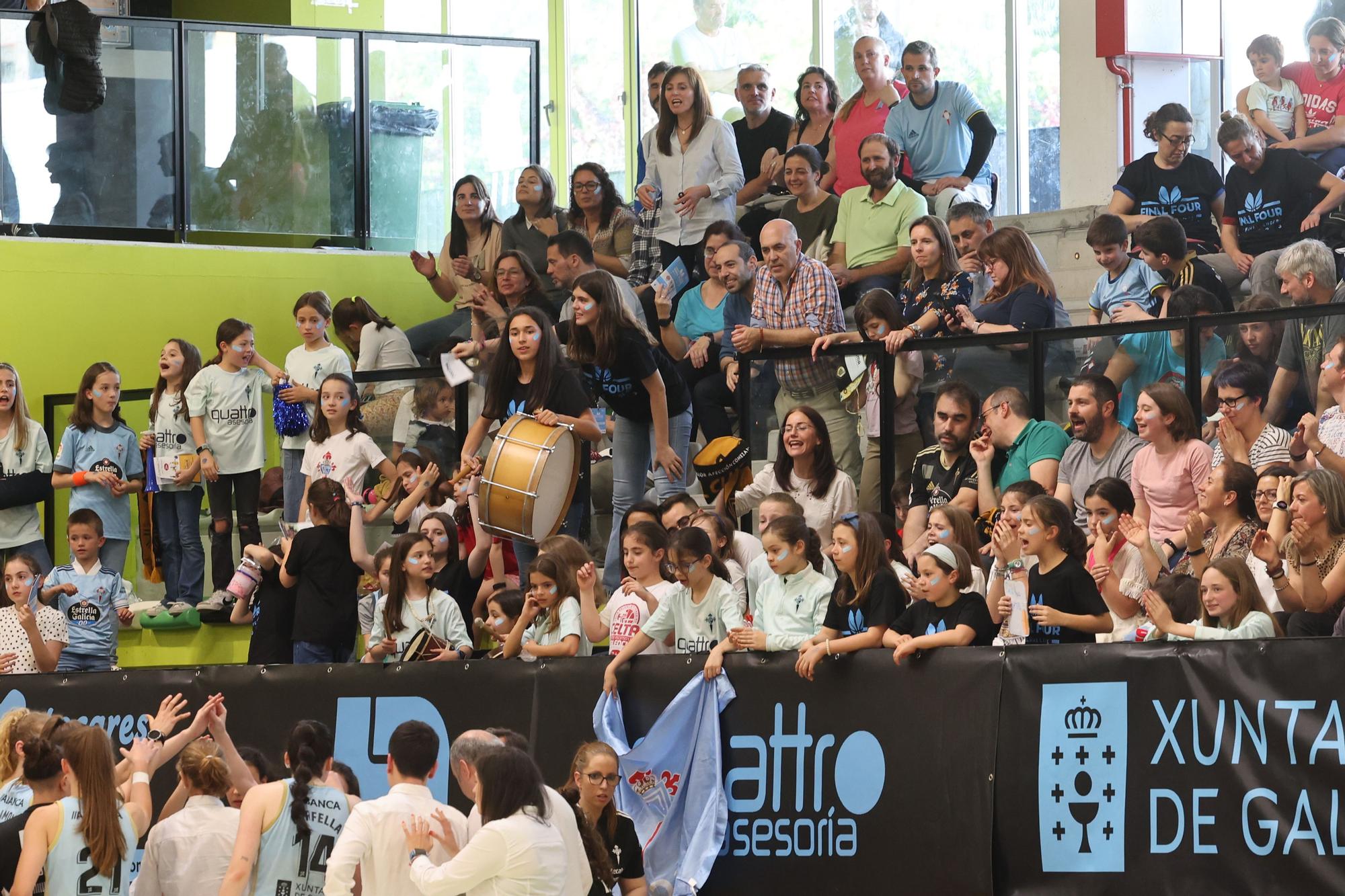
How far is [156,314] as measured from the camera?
1591 cm

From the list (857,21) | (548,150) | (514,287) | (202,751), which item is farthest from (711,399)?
(548,150)

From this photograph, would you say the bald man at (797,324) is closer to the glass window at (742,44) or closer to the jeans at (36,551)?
the jeans at (36,551)

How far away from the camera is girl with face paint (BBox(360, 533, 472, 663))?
10711 mm

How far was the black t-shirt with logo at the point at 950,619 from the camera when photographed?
848cm

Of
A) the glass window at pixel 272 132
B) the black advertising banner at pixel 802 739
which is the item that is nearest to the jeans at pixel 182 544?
the black advertising banner at pixel 802 739

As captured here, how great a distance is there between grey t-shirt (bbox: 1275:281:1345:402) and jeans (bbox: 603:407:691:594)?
3.69 m

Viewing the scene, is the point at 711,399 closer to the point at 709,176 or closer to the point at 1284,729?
the point at 709,176

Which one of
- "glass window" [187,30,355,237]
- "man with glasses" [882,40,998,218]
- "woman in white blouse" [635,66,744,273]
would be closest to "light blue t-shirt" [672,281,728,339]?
"woman in white blouse" [635,66,744,273]

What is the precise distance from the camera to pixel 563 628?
9891 millimetres

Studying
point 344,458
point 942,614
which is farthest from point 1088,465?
point 344,458

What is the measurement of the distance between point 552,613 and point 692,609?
85 cm

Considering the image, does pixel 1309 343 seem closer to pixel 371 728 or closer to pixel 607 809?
pixel 607 809

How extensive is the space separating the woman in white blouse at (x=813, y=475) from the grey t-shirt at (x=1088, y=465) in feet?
4.32

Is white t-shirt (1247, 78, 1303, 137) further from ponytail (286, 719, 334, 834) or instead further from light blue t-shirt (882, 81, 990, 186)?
ponytail (286, 719, 334, 834)
